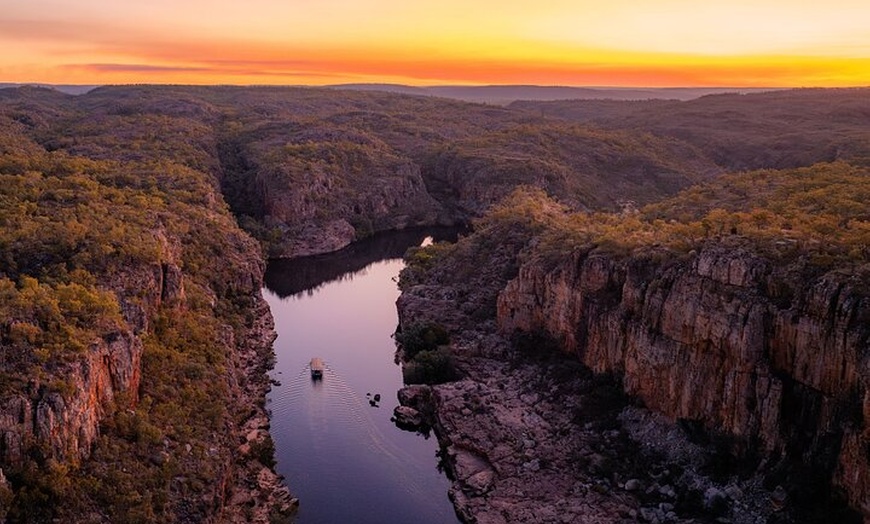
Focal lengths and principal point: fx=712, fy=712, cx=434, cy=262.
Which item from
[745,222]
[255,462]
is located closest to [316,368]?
[255,462]

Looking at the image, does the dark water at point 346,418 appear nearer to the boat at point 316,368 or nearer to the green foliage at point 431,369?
the boat at point 316,368

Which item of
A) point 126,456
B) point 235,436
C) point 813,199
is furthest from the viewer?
point 813,199

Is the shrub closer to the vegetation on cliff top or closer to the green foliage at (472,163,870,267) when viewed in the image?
the green foliage at (472,163,870,267)

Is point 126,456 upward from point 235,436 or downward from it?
upward

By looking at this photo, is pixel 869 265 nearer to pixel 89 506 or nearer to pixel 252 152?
pixel 89 506

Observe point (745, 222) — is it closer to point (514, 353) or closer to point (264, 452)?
point (514, 353)

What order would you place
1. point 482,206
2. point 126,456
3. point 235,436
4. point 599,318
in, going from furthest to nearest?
point 482,206 → point 599,318 → point 235,436 → point 126,456

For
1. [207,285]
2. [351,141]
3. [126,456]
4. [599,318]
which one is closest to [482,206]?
[351,141]
